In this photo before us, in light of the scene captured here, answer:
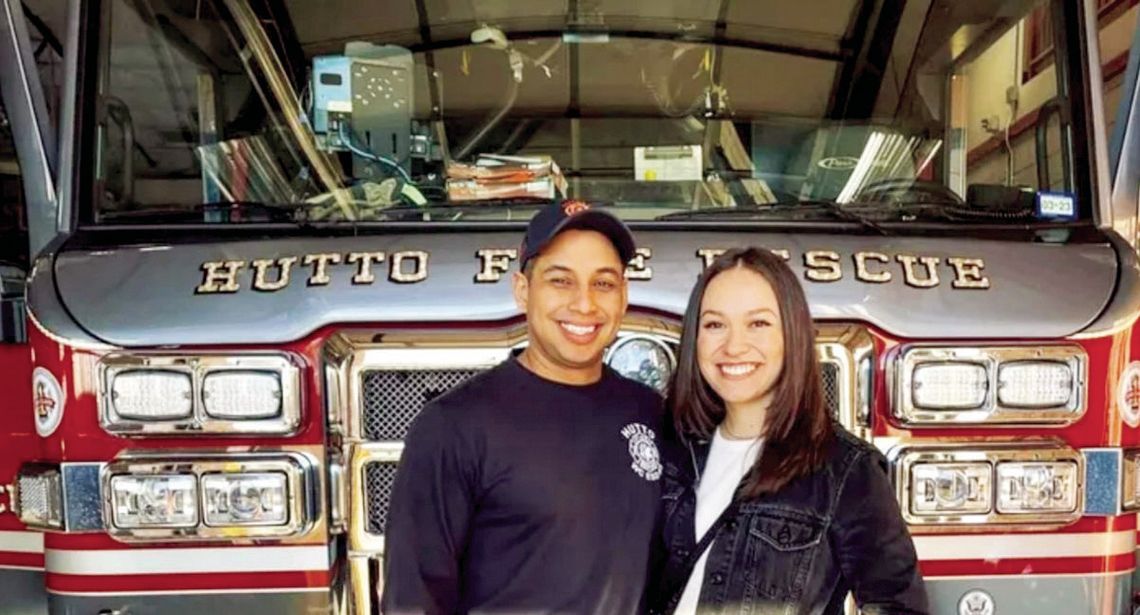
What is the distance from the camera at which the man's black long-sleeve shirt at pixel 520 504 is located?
187 cm

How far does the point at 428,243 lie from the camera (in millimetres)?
2459

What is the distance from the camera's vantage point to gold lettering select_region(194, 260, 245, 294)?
2.40m

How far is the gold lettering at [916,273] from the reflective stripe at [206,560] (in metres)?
1.40

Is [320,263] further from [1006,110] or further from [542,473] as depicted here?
[1006,110]

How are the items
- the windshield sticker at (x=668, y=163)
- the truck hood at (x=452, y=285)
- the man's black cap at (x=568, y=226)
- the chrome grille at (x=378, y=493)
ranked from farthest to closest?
the windshield sticker at (x=668, y=163), the chrome grille at (x=378, y=493), the truck hood at (x=452, y=285), the man's black cap at (x=568, y=226)

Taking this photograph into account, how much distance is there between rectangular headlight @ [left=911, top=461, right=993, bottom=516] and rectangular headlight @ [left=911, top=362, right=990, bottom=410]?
14 cm

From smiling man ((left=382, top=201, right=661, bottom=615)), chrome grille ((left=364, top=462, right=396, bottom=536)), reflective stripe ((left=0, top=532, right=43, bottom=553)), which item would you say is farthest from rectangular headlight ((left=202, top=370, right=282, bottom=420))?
reflective stripe ((left=0, top=532, right=43, bottom=553))

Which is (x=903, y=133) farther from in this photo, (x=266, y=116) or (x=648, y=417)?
(x=266, y=116)

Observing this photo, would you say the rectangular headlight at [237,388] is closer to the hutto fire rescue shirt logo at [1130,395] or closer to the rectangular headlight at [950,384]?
the rectangular headlight at [950,384]

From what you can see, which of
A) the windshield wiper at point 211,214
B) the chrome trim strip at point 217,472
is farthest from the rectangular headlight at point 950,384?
the windshield wiper at point 211,214

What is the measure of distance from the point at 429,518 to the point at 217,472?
75 cm

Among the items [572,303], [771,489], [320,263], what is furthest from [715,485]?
[320,263]

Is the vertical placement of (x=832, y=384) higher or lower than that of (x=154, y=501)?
higher

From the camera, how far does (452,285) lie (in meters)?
2.39
